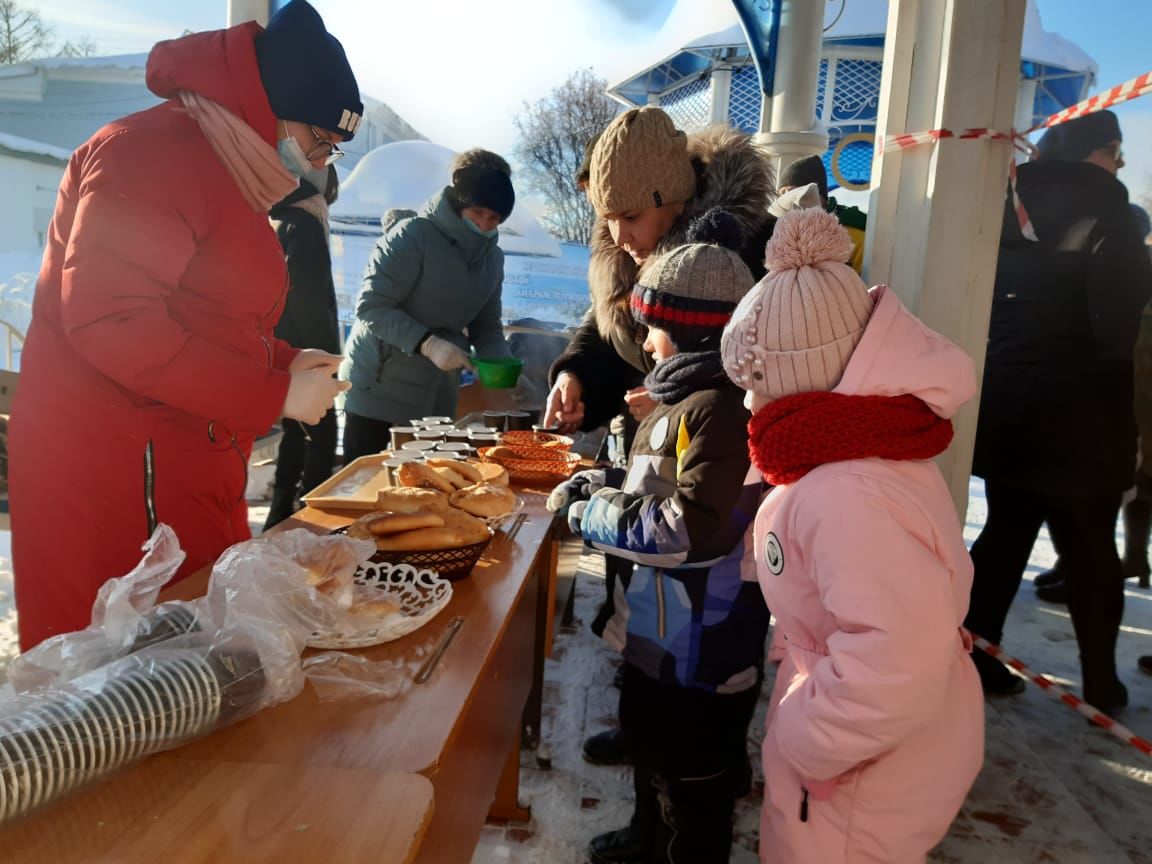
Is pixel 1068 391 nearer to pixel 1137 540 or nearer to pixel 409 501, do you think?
pixel 1137 540

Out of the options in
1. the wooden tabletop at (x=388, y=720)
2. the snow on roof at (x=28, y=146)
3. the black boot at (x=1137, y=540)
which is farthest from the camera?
the snow on roof at (x=28, y=146)

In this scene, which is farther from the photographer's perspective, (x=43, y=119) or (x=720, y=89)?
(x=720, y=89)

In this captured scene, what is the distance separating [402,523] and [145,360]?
52cm

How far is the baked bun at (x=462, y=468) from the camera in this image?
187cm

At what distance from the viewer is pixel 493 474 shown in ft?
6.60

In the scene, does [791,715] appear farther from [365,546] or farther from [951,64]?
[951,64]

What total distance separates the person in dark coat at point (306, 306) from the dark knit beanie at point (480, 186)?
0.78 m

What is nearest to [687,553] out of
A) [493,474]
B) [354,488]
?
[493,474]

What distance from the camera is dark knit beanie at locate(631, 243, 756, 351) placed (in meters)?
1.60

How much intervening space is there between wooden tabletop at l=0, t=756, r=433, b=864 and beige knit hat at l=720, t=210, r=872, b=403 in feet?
2.75

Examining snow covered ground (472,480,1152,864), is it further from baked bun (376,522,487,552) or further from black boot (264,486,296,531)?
black boot (264,486,296,531)

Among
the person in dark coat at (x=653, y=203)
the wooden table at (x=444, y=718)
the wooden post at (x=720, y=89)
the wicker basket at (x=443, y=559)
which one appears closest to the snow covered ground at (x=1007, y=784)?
the wooden table at (x=444, y=718)

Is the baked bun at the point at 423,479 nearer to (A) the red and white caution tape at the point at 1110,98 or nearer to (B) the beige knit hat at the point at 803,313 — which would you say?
(B) the beige knit hat at the point at 803,313

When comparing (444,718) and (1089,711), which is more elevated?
(444,718)
